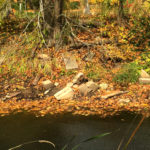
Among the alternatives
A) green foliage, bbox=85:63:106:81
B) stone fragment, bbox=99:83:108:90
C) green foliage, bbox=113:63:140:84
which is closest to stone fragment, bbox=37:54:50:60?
green foliage, bbox=85:63:106:81

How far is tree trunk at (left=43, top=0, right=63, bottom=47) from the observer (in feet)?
37.6

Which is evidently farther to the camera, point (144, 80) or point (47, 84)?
point (47, 84)

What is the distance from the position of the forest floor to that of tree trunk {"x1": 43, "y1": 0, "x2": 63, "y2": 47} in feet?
2.47

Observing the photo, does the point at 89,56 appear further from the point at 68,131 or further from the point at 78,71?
the point at 68,131

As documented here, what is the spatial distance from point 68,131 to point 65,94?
264cm

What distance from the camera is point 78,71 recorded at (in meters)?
10.1

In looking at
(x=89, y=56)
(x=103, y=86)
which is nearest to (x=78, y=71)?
(x=89, y=56)

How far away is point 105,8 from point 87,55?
3.42 m

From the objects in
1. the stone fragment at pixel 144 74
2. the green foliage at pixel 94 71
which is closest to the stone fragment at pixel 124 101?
the stone fragment at pixel 144 74

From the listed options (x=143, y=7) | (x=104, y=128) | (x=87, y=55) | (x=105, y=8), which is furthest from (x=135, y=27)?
(x=104, y=128)

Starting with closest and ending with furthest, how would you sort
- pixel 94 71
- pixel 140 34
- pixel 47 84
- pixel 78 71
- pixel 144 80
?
pixel 144 80, pixel 47 84, pixel 94 71, pixel 78 71, pixel 140 34

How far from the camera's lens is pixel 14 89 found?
909 centimetres

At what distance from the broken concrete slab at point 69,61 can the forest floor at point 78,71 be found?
190 mm

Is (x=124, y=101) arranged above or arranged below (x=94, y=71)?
below
